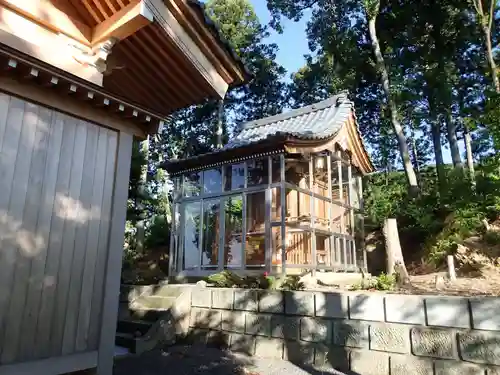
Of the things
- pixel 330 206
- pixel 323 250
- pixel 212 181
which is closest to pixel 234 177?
pixel 212 181

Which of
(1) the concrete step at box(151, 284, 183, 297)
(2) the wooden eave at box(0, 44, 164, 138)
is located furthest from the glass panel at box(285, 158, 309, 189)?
(2) the wooden eave at box(0, 44, 164, 138)

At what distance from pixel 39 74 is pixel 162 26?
4.24 feet

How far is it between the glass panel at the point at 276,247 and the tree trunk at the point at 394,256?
99.1 inches

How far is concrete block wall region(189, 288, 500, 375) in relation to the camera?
396 centimetres

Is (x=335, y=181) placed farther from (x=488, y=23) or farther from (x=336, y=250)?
(x=488, y=23)

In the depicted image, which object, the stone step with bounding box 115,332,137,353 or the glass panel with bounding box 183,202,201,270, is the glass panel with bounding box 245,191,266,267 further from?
the stone step with bounding box 115,332,137,353

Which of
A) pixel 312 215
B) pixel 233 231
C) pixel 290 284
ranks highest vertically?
pixel 312 215

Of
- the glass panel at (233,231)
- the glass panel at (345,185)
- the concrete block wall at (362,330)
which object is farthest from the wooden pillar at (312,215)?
the concrete block wall at (362,330)

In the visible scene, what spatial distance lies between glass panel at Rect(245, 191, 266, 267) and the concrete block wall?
2.71 m

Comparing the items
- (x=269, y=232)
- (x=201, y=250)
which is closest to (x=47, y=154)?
(x=269, y=232)

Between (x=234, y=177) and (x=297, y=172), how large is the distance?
5.45 ft

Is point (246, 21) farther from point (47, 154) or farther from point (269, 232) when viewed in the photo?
point (47, 154)

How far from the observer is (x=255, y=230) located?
30.0 feet

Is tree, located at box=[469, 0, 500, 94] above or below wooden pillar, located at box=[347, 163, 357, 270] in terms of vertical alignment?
above
